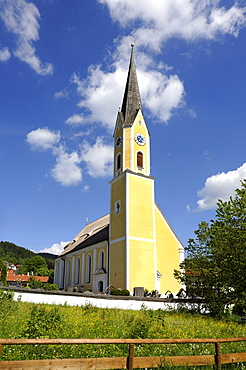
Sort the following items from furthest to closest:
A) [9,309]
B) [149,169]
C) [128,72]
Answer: [128,72] < [149,169] < [9,309]

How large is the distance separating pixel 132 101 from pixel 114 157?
290 inches

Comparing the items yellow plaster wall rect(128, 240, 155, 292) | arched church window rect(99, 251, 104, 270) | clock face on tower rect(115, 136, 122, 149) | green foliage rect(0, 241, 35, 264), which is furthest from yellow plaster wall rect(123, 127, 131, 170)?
green foliage rect(0, 241, 35, 264)

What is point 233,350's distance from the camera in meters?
9.59

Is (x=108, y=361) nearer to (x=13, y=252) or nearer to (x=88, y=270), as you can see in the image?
(x=88, y=270)

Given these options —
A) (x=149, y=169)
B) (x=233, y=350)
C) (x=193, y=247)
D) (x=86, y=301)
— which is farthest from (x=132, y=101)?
(x=233, y=350)

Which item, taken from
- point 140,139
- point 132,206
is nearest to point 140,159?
point 140,139

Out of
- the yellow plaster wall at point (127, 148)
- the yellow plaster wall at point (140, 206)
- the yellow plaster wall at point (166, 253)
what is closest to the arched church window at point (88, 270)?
the yellow plaster wall at point (166, 253)

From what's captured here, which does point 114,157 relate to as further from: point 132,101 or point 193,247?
point 193,247

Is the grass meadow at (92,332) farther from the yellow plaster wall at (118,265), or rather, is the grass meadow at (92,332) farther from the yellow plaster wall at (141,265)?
the yellow plaster wall at (118,265)

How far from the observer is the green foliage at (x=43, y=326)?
8.94 m

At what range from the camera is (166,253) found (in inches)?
1361

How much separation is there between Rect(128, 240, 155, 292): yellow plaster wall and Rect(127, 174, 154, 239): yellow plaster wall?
1049mm

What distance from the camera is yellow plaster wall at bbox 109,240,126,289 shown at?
101ft

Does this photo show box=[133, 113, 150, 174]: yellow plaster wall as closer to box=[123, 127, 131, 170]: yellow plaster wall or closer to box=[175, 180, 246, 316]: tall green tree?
box=[123, 127, 131, 170]: yellow plaster wall
